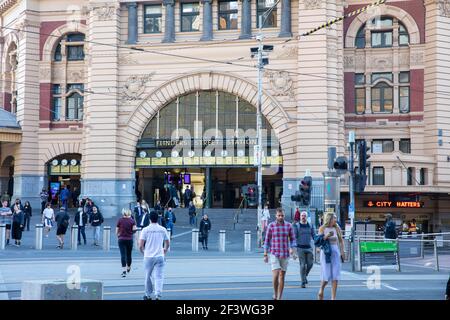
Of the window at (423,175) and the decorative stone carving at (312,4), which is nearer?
the window at (423,175)

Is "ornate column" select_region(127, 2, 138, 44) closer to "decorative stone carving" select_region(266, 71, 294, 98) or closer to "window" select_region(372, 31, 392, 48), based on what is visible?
"decorative stone carving" select_region(266, 71, 294, 98)

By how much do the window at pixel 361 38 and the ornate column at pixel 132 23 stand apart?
15.0m

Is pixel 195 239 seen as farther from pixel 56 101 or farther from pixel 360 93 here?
pixel 56 101

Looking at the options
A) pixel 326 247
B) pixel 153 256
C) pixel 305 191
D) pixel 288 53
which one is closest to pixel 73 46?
pixel 288 53

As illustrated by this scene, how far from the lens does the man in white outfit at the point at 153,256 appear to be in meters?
14.2

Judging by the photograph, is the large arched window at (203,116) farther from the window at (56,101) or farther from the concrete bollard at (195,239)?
the concrete bollard at (195,239)

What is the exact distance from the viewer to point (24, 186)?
51.9m

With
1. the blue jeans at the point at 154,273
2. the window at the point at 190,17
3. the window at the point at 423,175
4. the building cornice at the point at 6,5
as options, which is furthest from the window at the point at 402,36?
the blue jeans at the point at 154,273

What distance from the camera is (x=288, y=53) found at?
Result: 46.5 meters

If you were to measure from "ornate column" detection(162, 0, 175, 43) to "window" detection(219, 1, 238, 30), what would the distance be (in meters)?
3.19
